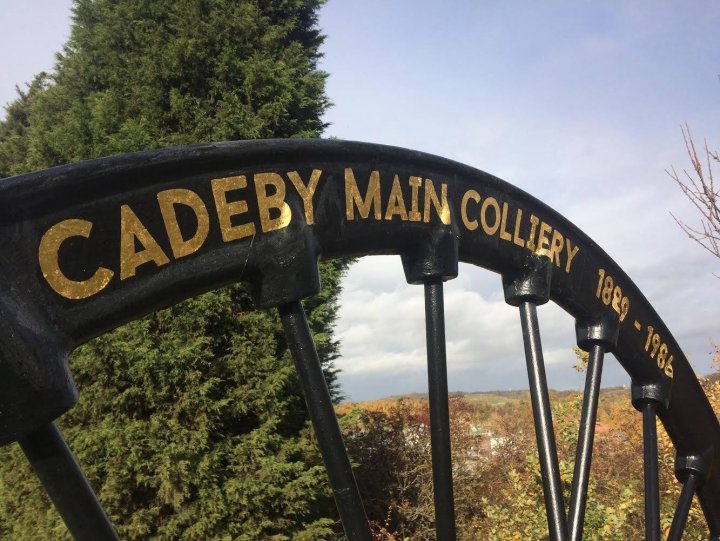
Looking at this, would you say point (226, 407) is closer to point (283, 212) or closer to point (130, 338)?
point (130, 338)

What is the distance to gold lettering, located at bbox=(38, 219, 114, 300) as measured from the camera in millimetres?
1482

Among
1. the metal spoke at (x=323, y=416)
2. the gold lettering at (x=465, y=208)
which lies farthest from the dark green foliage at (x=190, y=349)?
the metal spoke at (x=323, y=416)

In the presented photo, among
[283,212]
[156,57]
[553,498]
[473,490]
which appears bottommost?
[473,490]

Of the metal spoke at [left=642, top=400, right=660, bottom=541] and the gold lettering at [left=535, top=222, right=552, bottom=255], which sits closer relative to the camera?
the gold lettering at [left=535, top=222, right=552, bottom=255]

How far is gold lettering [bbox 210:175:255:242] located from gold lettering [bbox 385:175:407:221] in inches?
24.3

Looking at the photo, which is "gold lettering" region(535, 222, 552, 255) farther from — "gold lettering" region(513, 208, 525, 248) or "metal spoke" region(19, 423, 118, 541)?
"metal spoke" region(19, 423, 118, 541)

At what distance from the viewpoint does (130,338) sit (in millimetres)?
7746

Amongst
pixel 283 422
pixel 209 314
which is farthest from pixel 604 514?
pixel 209 314

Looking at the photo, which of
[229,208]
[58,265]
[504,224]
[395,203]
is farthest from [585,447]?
[58,265]

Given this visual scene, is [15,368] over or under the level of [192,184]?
under

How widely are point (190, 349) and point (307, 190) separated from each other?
5.87 m

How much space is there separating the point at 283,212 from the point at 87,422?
275 inches

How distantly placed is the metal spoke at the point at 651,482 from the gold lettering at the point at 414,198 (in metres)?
1.99

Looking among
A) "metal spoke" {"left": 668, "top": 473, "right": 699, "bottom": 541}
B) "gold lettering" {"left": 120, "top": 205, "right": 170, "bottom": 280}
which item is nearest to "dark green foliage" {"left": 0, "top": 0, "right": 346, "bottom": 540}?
"metal spoke" {"left": 668, "top": 473, "right": 699, "bottom": 541}
